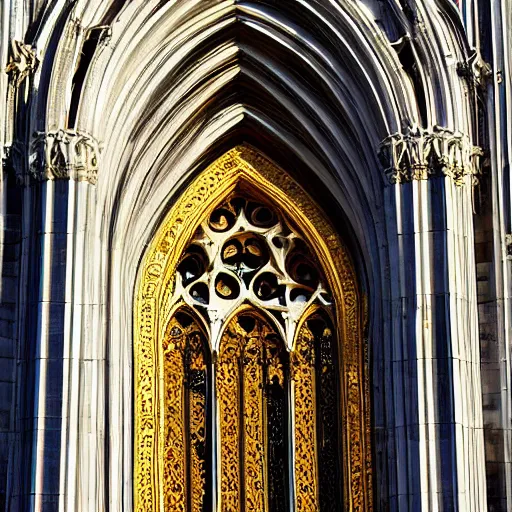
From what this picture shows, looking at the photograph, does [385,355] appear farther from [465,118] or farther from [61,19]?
[61,19]

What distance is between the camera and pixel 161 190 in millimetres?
21312

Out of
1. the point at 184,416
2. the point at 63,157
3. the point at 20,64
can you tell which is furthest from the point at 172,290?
the point at 20,64

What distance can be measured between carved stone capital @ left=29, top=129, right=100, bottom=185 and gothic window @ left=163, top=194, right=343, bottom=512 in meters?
2.56

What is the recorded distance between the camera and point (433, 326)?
63.7ft

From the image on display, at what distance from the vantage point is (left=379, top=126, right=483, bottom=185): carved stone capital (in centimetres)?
1983

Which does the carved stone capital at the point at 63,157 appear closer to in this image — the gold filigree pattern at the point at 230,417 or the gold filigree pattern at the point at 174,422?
the gold filigree pattern at the point at 174,422

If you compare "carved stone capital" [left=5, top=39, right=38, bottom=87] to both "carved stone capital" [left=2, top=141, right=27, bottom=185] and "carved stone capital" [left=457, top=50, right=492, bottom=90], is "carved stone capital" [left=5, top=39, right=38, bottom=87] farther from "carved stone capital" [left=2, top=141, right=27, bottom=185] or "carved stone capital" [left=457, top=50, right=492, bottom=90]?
"carved stone capital" [left=457, top=50, right=492, bottom=90]

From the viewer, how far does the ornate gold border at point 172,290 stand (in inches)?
817

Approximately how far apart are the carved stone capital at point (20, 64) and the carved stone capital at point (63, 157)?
2.64ft

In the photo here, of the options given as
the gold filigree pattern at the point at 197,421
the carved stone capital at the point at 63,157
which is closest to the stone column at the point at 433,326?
the gold filigree pattern at the point at 197,421

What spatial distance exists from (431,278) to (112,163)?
3.56 m

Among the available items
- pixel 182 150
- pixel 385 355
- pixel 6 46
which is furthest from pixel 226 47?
pixel 385 355

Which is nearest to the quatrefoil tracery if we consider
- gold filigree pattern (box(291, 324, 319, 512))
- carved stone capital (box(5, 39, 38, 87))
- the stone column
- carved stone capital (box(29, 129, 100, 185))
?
gold filigree pattern (box(291, 324, 319, 512))

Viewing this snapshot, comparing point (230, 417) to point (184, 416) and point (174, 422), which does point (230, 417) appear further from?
point (174, 422)
